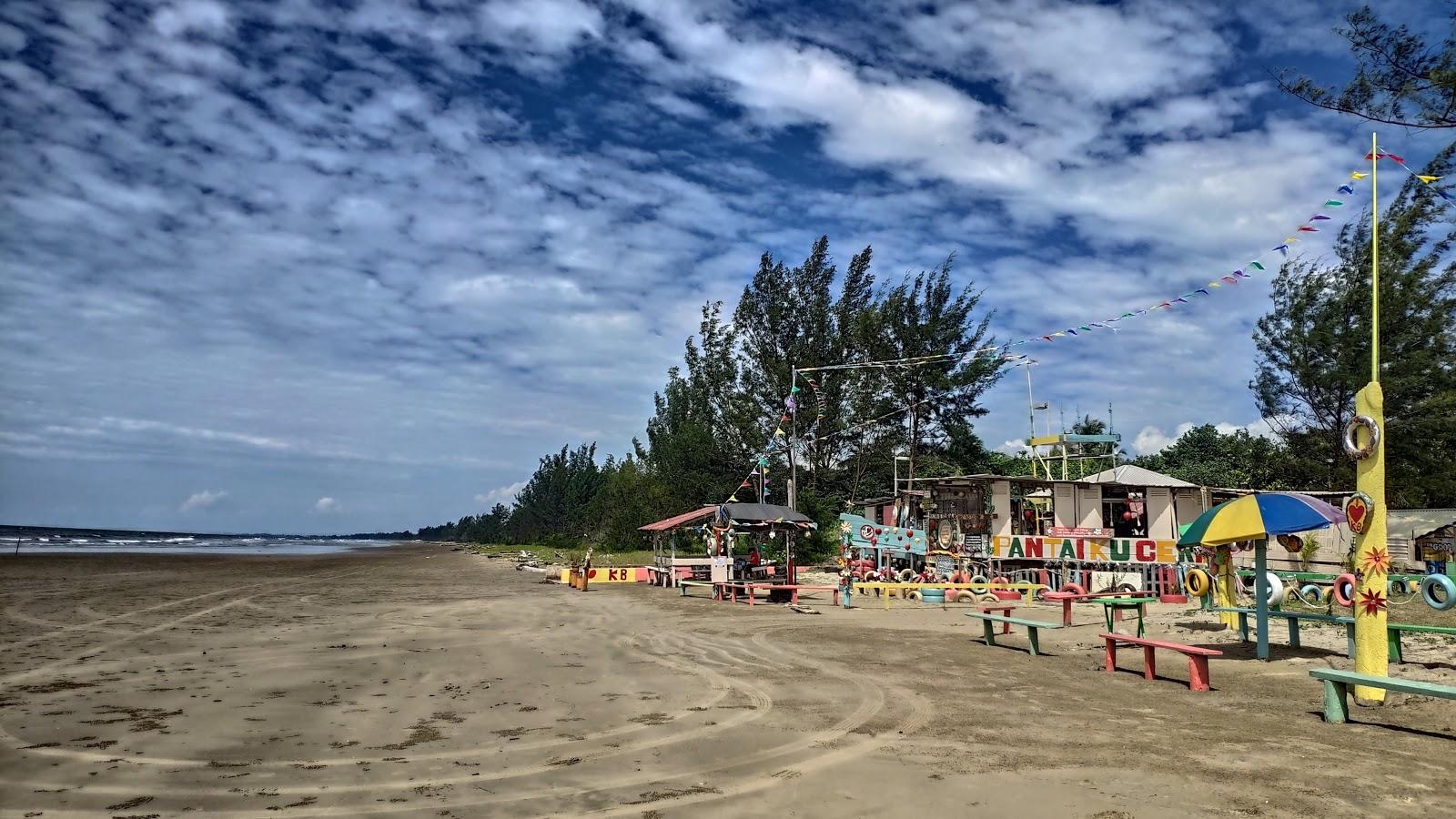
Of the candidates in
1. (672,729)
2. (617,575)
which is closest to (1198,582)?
(672,729)

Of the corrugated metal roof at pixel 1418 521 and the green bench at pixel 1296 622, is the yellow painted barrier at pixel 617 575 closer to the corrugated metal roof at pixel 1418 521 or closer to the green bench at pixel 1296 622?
the green bench at pixel 1296 622

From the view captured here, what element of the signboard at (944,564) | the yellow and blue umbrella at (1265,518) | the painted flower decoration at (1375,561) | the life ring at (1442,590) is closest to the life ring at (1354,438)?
the painted flower decoration at (1375,561)

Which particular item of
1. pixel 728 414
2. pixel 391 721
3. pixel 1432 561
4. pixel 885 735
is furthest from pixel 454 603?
pixel 1432 561

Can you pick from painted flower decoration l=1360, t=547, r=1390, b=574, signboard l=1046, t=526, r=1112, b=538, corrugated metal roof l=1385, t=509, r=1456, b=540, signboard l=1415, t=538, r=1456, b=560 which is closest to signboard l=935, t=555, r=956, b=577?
signboard l=1046, t=526, r=1112, b=538

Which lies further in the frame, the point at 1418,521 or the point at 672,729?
the point at 1418,521

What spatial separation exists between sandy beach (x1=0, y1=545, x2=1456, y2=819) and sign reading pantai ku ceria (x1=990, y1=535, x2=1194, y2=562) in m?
10.9

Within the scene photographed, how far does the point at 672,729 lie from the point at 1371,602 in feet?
23.4

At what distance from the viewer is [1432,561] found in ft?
88.2

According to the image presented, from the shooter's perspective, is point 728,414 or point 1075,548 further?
point 728,414

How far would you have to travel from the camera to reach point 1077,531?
2823 centimetres

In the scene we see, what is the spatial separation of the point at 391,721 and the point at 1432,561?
104 ft

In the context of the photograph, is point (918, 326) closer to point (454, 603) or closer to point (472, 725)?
point (454, 603)

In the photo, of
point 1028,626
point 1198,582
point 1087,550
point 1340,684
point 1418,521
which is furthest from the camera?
point 1418,521

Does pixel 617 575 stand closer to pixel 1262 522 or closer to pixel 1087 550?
pixel 1087 550
